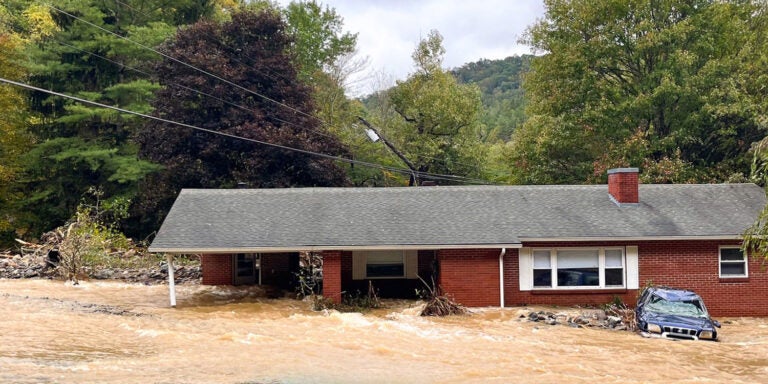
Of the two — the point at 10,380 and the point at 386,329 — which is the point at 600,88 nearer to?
the point at 386,329

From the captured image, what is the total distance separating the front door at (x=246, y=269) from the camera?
27.7 metres

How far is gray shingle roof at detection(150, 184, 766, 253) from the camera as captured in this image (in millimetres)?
22641

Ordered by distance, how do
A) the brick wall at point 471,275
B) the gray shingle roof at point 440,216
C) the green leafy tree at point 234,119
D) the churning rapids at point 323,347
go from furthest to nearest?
the green leafy tree at point 234,119, the brick wall at point 471,275, the gray shingle roof at point 440,216, the churning rapids at point 323,347

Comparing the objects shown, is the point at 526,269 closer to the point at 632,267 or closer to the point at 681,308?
the point at 632,267

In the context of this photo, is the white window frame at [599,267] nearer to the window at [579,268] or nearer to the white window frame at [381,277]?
the window at [579,268]

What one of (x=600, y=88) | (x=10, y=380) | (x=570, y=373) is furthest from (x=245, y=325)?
(x=600, y=88)

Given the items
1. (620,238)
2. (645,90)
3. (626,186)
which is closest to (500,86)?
(645,90)

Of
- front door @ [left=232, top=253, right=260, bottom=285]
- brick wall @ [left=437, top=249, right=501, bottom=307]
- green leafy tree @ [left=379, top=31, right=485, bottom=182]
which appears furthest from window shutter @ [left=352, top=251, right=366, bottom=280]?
green leafy tree @ [left=379, top=31, right=485, bottom=182]

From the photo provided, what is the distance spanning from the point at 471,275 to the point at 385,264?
3.79 m

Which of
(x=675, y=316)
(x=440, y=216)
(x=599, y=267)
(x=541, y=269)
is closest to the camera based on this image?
(x=675, y=316)

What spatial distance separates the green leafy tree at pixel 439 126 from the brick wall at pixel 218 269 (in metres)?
22.7

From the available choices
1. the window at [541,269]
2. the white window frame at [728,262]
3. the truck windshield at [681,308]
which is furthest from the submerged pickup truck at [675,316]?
the white window frame at [728,262]

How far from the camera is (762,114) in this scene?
35000 millimetres

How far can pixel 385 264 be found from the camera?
25547 millimetres
